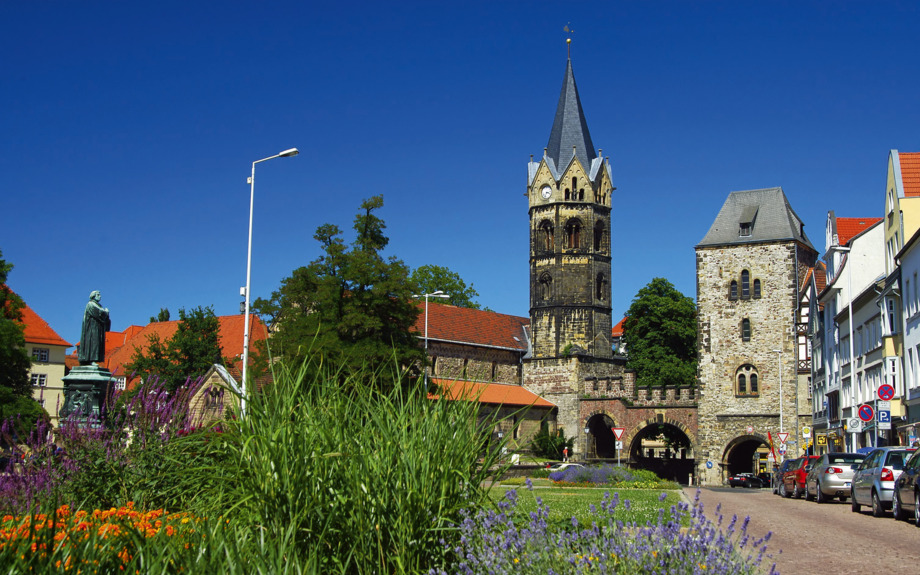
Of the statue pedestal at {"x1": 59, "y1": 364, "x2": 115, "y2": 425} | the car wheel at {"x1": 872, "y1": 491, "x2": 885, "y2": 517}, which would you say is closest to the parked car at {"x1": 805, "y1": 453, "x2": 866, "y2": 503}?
the car wheel at {"x1": 872, "y1": 491, "x2": 885, "y2": 517}

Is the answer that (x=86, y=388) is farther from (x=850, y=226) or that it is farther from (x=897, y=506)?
(x=850, y=226)

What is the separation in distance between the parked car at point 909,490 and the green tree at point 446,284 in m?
56.8

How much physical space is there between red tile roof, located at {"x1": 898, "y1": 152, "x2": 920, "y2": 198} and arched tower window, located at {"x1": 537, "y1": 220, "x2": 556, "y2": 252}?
32964 mm

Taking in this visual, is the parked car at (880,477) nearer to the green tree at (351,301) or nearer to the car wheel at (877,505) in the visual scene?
the car wheel at (877,505)

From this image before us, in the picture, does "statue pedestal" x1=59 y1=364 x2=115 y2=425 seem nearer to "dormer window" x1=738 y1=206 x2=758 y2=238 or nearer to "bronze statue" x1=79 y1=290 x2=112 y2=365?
"bronze statue" x1=79 y1=290 x2=112 y2=365

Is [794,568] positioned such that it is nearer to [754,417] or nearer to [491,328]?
[754,417]

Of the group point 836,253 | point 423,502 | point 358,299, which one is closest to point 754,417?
point 836,253

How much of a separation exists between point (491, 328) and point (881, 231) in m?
34.3

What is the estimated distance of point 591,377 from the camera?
221 feet

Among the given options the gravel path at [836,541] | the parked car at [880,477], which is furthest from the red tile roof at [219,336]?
the gravel path at [836,541]

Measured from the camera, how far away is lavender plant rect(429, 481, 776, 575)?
20.4 ft

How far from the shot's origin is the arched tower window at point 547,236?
70562 mm

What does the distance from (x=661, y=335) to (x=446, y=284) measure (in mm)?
17526

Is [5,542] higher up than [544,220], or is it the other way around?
[544,220]
